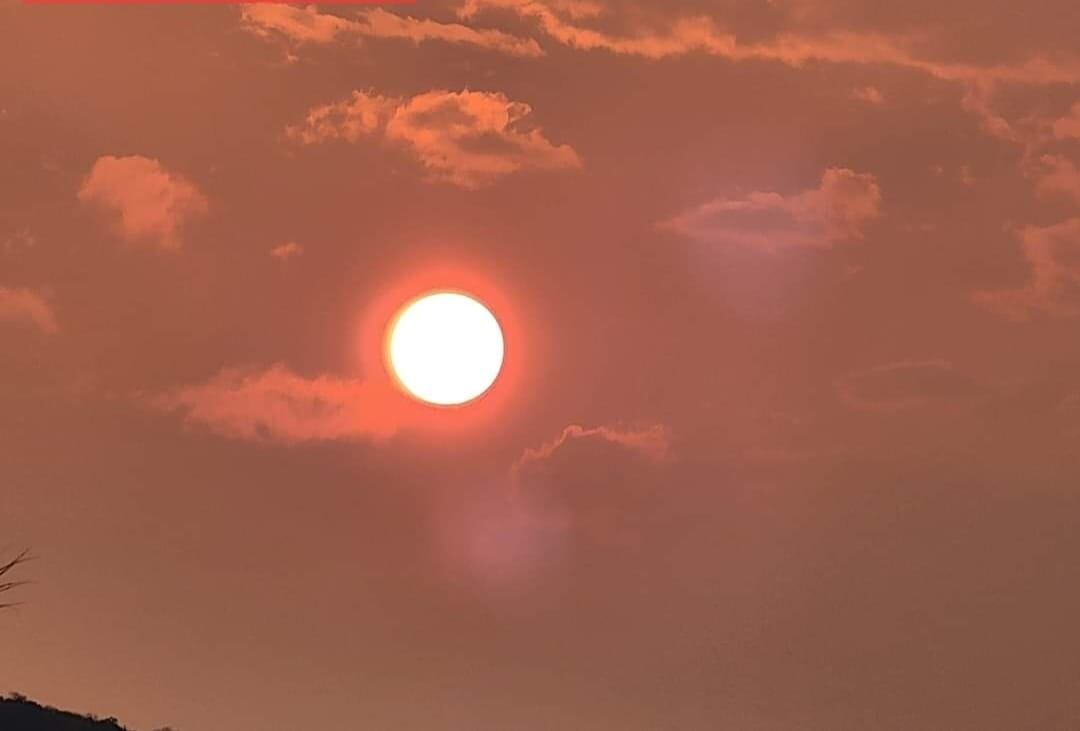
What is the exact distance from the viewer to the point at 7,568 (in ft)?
220

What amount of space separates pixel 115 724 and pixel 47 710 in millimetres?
4113

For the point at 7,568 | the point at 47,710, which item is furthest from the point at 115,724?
the point at 7,568

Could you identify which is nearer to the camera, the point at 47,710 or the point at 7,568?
the point at 7,568

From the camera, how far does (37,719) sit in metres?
86.2

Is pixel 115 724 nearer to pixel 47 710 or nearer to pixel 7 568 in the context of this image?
pixel 47 710

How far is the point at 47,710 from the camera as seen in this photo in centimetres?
8719

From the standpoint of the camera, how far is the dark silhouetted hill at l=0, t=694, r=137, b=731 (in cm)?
8500

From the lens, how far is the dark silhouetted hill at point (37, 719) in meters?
85.0

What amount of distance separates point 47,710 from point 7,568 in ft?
73.5

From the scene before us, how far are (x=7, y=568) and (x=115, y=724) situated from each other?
2540 cm

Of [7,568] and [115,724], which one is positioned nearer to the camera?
[7,568]
